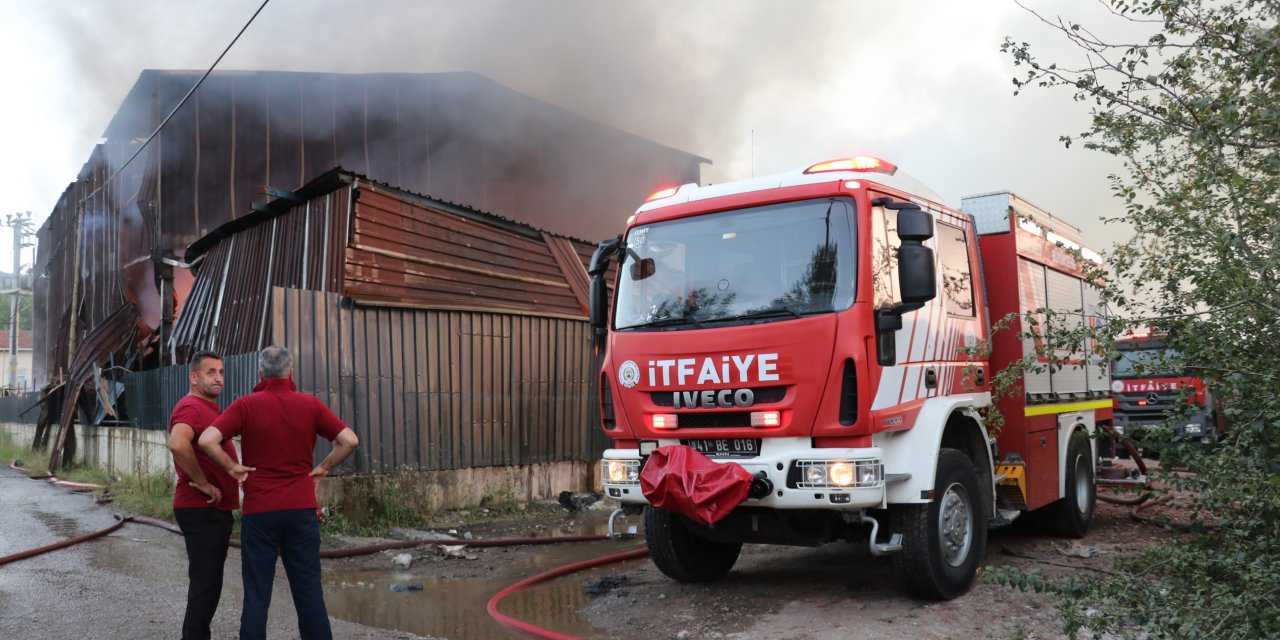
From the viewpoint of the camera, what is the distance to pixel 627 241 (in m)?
6.30

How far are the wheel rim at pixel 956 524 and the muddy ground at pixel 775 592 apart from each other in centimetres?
31

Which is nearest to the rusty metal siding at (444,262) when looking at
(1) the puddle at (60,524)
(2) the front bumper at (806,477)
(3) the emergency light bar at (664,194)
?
Answer: (1) the puddle at (60,524)

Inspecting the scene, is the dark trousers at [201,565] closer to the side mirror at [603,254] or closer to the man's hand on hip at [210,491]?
the man's hand on hip at [210,491]

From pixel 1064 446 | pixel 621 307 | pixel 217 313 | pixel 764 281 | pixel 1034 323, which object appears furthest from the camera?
pixel 217 313

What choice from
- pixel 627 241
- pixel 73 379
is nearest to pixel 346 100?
pixel 73 379

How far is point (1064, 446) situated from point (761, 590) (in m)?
3.35

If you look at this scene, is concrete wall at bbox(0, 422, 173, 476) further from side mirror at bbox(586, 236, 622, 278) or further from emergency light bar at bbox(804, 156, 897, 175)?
emergency light bar at bbox(804, 156, 897, 175)

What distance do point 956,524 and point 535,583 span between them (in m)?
3.08

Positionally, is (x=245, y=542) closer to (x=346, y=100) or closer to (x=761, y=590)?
(x=761, y=590)

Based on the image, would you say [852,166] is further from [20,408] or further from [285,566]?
[20,408]

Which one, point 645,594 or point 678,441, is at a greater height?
point 678,441

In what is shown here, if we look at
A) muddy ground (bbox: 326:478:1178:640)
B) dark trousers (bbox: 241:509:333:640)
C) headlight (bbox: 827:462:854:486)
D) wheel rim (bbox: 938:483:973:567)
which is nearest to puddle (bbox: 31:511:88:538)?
muddy ground (bbox: 326:478:1178:640)

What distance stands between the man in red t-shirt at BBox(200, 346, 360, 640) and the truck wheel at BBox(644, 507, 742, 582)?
246cm

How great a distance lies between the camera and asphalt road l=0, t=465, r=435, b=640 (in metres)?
5.36
